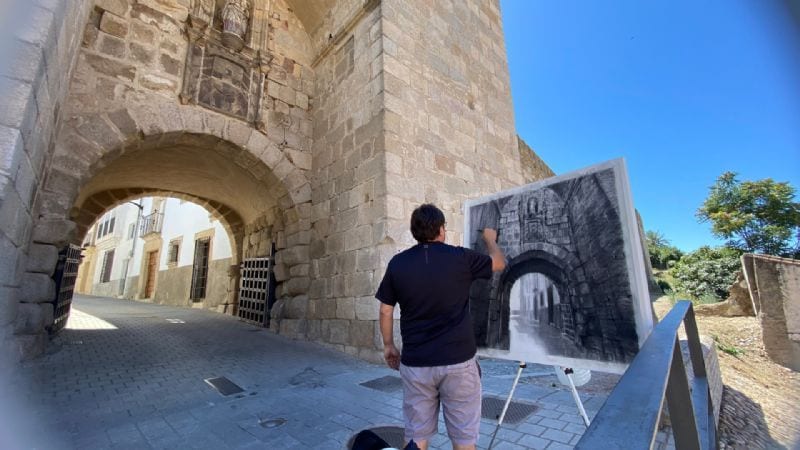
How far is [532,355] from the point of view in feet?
6.97

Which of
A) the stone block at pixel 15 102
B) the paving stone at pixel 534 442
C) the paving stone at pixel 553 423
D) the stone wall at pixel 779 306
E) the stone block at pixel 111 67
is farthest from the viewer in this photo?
the stone wall at pixel 779 306

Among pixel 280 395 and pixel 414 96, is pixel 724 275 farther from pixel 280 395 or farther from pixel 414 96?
A: pixel 280 395

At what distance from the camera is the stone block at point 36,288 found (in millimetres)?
2955

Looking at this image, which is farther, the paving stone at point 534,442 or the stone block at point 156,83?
the stone block at point 156,83

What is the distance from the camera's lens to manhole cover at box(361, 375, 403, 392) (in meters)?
2.96

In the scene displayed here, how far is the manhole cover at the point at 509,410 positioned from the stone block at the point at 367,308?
4.97 feet

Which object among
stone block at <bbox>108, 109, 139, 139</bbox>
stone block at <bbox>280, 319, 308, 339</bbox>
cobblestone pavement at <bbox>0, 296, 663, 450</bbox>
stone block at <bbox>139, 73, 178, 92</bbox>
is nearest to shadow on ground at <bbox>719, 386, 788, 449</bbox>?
cobblestone pavement at <bbox>0, 296, 663, 450</bbox>

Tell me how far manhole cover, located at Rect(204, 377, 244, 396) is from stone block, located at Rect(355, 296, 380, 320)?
1.42 m

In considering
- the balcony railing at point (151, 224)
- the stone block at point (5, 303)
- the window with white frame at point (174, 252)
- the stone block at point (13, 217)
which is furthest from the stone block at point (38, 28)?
the balcony railing at point (151, 224)

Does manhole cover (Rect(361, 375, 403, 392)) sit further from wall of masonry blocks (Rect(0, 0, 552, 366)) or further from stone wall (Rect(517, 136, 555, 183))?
stone wall (Rect(517, 136, 555, 183))

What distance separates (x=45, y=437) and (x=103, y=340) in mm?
3009

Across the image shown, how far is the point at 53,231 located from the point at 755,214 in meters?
21.2

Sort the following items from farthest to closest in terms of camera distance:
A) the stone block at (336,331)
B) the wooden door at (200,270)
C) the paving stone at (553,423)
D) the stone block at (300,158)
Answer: the wooden door at (200,270) < the stone block at (300,158) < the stone block at (336,331) < the paving stone at (553,423)

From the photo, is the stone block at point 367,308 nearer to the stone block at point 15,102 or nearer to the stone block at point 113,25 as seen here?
the stone block at point 15,102
